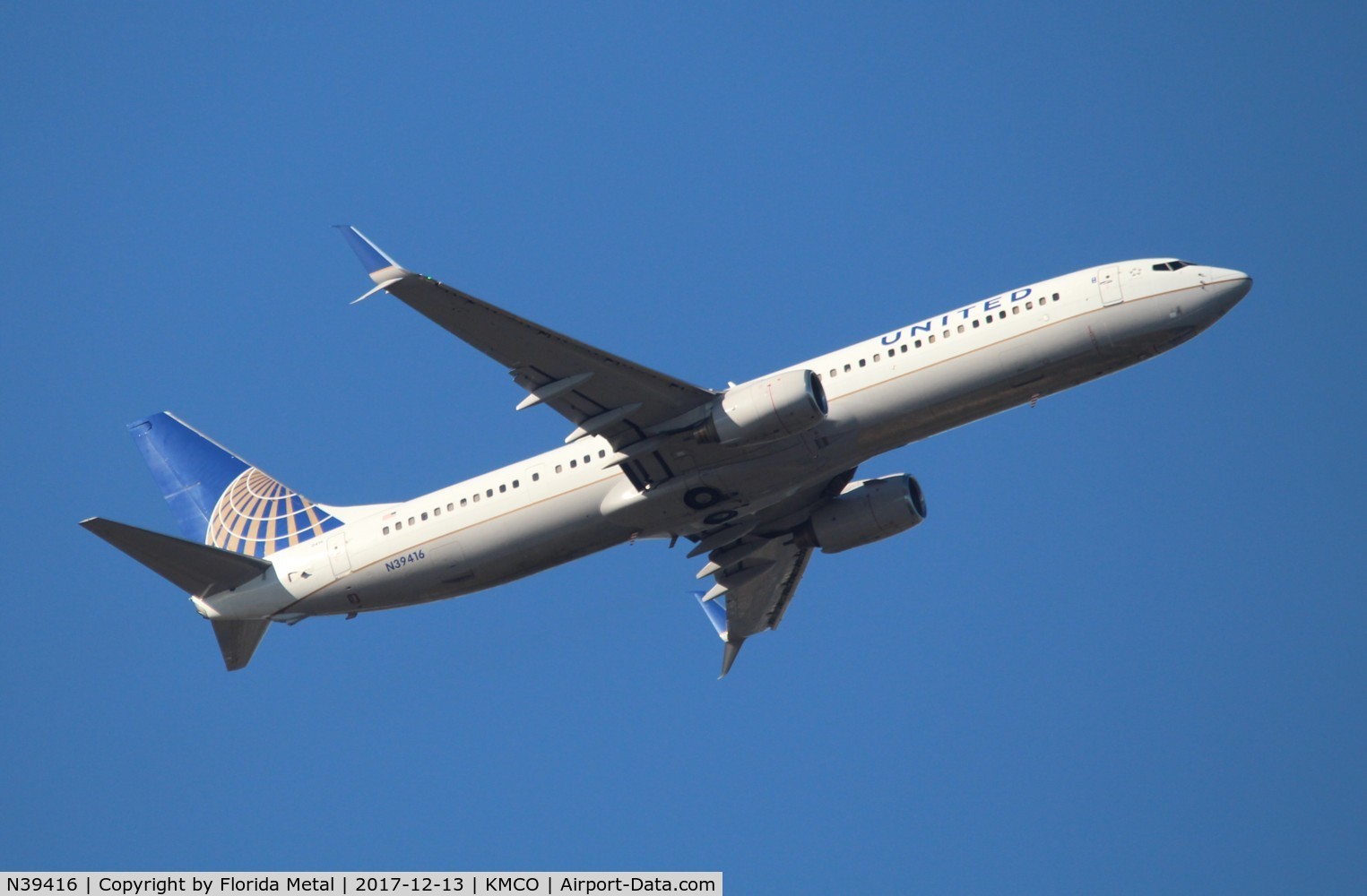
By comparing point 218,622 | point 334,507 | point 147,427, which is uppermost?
point 147,427

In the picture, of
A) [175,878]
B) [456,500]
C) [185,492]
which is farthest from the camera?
[185,492]

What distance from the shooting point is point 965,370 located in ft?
136

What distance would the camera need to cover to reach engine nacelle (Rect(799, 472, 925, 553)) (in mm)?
47750

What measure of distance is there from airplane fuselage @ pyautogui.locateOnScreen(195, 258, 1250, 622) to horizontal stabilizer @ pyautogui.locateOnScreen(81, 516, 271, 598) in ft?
1.54

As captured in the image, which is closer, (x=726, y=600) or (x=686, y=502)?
(x=686, y=502)

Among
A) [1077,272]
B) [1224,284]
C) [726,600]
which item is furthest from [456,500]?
[1224,284]

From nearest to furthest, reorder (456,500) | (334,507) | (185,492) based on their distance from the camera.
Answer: (456,500) < (334,507) < (185,492)

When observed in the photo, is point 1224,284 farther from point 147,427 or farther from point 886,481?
point 147,427

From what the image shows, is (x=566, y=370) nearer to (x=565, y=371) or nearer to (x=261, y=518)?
(x=565, y=371)

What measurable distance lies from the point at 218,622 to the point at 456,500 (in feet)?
27.6

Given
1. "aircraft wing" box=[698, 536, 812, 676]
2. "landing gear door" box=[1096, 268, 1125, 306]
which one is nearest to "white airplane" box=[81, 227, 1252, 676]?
"landing gear door" box=[1096, 268, 1125, 306]

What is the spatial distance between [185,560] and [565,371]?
41.4 feet

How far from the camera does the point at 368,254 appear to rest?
37.0 m

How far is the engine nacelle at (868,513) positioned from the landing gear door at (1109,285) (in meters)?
9.23
